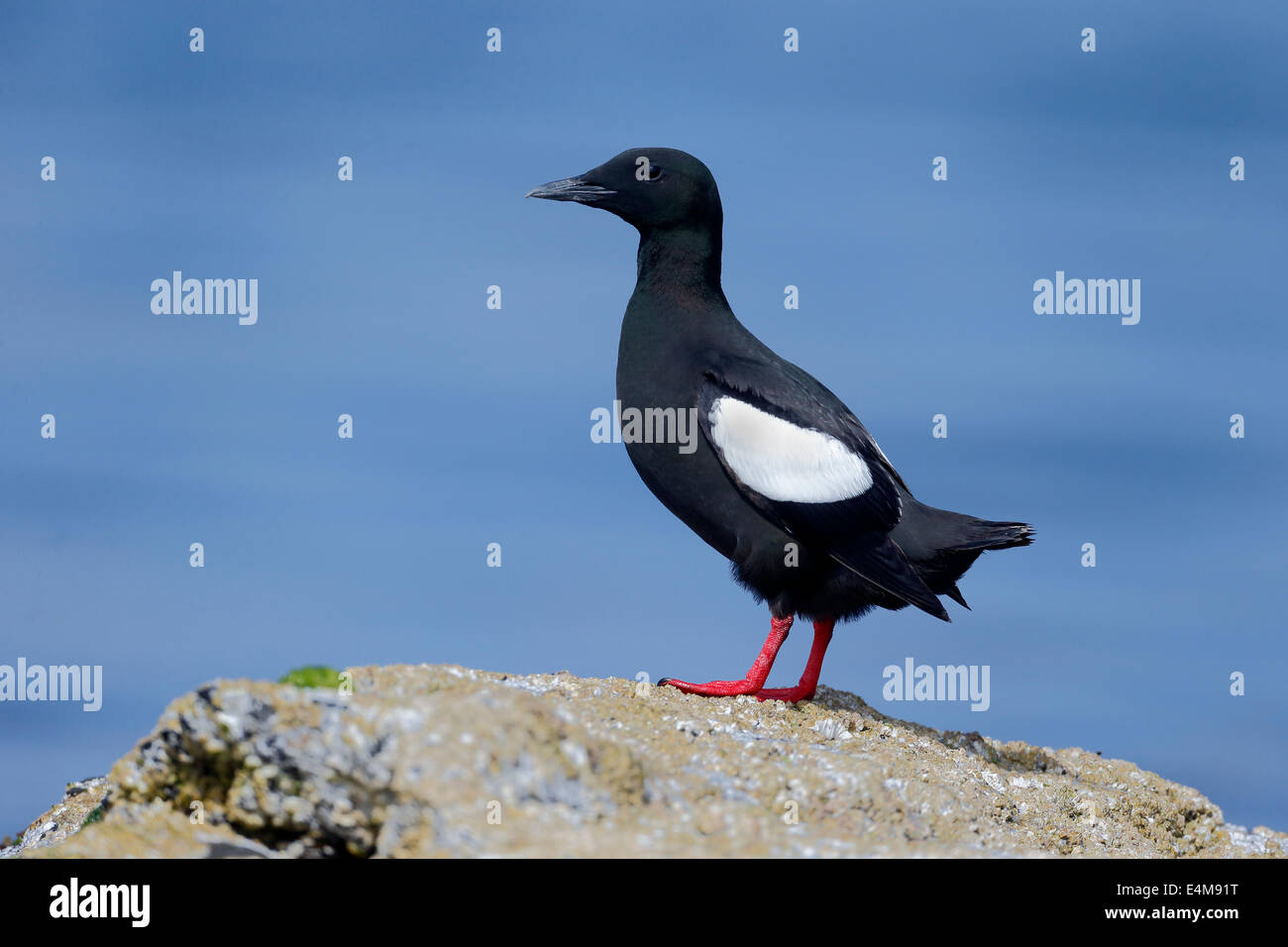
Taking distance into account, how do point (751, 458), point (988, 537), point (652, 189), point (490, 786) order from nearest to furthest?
point (490, 786) → point (751, 458) → point (988, 537) → point (652, 189)

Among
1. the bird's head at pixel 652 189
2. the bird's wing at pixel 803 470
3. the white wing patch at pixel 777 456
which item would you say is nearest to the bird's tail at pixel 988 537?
the bird's wing at pixel 803 470

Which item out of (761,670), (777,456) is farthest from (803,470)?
(761,670)

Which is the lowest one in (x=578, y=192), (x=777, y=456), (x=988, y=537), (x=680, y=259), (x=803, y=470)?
(x=988, y=537)

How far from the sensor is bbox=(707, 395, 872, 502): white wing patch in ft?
29.3

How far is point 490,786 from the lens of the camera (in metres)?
4.93

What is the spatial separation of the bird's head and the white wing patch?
5.94ft

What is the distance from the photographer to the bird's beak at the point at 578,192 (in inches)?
394

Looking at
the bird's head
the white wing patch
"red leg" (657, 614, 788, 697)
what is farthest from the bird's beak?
"red leg" (657, 614, 788, 697)

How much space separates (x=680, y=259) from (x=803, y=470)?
217 cm

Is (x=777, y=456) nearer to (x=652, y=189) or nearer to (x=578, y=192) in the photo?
(x=652, y=189)
